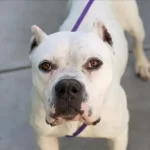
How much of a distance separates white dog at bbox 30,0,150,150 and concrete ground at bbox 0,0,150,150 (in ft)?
1.85

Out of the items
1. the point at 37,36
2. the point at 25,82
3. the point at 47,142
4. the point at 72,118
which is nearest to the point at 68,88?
the point at 72,118

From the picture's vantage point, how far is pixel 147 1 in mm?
4551

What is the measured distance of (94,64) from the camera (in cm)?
240

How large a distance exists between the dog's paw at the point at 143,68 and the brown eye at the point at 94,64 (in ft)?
4.79

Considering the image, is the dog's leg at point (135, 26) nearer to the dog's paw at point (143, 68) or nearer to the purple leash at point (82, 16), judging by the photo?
the dog's paw at point (143, 68)

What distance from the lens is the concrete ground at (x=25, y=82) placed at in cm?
340

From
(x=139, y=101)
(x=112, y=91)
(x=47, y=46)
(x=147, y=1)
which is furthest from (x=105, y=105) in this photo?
(x=147, y=1)

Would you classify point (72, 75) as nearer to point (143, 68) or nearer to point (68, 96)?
point (68, 96)

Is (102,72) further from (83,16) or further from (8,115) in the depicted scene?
(8,115)

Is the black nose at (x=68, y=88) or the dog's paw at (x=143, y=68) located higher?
the black nose at (x=68, y=88)

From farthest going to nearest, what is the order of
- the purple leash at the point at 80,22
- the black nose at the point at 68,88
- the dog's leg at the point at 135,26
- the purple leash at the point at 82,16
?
the dog's leg at the point at 135,26
the purple leash at the point at 82,16
the purple leash at the point at 80,22
the black nose at the point at 68,88

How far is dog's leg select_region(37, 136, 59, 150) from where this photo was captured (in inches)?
111

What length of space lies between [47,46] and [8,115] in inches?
50.8

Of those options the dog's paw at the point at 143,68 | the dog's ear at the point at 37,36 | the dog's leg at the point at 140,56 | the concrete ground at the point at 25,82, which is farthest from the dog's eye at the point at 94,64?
the dog's paw at the point at 143,68
